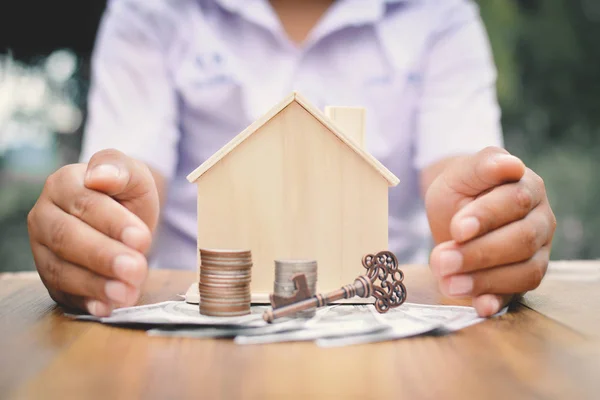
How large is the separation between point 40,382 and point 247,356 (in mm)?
215

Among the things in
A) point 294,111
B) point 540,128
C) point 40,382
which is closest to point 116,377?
point 40,382

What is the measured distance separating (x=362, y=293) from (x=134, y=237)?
0.33 metres

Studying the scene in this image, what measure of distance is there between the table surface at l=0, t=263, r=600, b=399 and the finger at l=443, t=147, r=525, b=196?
22 centimetres

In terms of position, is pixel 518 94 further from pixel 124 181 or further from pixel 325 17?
pixel 124 181

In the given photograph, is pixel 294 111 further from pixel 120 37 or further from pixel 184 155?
pixel 120 37

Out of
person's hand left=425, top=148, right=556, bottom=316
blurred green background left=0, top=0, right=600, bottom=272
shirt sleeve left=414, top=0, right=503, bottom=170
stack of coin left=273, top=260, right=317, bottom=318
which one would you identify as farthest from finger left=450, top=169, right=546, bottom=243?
blurred green background left=0, top=0, right=600, bottom=272

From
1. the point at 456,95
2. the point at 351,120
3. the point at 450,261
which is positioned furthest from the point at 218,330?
the point at 456,95

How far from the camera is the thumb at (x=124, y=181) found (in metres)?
0.87

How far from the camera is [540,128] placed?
15.6 ft

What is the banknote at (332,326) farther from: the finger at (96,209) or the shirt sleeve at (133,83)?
the shirt sleeve at (133,83)

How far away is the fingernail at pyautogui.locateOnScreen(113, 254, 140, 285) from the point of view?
2.61ft

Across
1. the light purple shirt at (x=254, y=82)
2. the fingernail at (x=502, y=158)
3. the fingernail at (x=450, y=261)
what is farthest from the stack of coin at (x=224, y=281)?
the light purple shirt at (x=254, y=82)

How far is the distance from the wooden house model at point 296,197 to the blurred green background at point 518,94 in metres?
3.52

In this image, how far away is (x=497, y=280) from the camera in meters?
0.91
